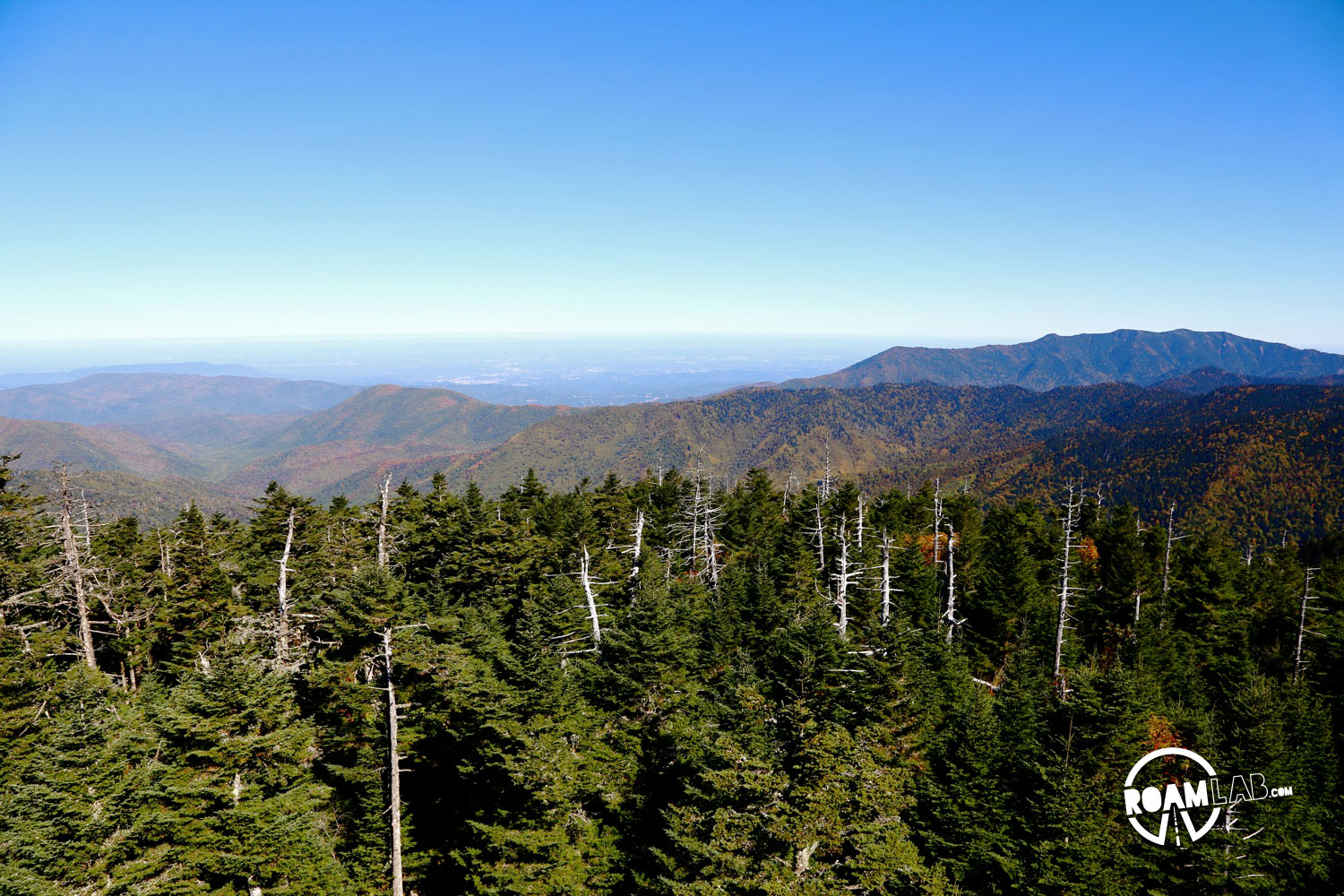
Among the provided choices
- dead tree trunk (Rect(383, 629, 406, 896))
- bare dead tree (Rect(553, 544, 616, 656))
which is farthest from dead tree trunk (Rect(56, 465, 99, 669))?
bare dead tree (Rect(553, 544, 616, 656))

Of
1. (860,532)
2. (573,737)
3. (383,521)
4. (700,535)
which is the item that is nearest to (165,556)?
(383,521)

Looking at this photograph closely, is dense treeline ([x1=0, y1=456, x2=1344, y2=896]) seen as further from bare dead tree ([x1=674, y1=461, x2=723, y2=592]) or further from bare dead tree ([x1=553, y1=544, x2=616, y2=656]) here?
bare dead tree ([x1=674, y1=461, x2=723, y2=592])

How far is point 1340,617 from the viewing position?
1719 inches

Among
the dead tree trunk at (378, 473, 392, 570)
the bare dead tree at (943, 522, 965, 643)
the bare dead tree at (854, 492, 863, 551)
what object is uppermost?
the dead tree trunk at (378, 473, 392, 570)

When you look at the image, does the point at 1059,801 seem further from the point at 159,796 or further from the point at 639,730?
the point at 159,796

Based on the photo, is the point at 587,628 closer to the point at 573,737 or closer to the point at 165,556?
the point at 573,737

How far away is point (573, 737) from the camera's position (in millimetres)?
23812

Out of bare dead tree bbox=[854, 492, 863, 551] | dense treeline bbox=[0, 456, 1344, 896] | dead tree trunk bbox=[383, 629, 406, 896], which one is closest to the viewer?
dense treeline bbox=[0, 456, 1344, 896]

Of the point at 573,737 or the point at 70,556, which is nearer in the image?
the point at 573,737

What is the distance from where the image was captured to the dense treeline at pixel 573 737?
1792cm

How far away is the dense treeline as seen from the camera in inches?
706

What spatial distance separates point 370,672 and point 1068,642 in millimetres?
41196

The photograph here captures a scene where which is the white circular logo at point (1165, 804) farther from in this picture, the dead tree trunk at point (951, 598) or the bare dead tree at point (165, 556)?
the bare dead tree at point (165, 556)

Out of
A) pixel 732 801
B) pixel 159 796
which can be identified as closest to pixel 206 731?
pixel 159 796
